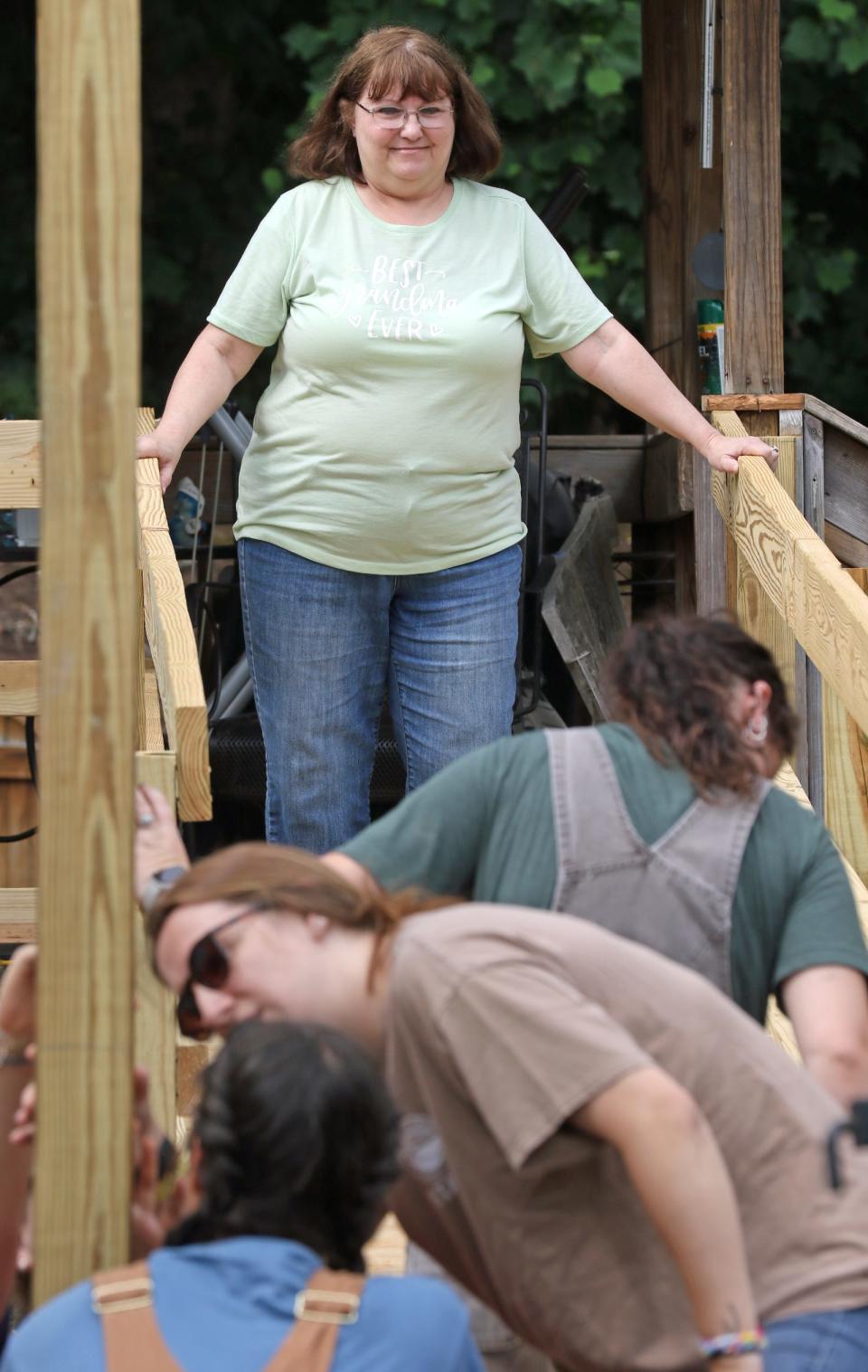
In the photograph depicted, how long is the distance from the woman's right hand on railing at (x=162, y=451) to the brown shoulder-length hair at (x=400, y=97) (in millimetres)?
491

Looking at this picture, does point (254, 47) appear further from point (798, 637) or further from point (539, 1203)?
point (539, 1203)

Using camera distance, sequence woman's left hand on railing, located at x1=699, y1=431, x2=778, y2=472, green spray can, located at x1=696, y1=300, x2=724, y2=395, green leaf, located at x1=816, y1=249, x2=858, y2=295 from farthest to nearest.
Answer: green leaf, located at x1=816, y1=249, x2=858, y2=295, green spray can, located at x1=696, y1=300, x2=724, y2=395, woman's left hand on railing, located at x1=699, y1=431, x2=778, y2=472

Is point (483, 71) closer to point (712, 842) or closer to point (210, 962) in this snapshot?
point (712, 842)

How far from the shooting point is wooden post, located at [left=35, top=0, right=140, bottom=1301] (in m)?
1.58

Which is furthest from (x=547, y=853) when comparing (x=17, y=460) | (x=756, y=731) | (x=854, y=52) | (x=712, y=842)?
(x=854, y=52)

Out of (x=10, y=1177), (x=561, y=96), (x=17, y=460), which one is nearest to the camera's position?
(x=10, y=1177)

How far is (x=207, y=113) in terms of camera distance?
7.32m

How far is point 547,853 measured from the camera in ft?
6.18

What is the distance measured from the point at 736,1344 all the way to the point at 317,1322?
0.36 metres

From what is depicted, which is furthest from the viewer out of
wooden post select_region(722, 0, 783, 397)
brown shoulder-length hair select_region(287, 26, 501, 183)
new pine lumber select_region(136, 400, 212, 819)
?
wooden post select_region(722, 0, 783, 397)

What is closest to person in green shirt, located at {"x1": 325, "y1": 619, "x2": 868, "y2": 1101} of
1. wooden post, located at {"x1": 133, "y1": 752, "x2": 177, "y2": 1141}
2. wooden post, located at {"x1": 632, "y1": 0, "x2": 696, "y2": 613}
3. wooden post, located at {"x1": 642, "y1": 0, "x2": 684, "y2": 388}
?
wooden post, located at {"x1": 133, "y1": 752, "x2": 177, "y2": 1141}

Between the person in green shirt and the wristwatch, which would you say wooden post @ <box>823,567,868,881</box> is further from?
the wristwatch

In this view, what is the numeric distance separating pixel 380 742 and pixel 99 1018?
2908 mm

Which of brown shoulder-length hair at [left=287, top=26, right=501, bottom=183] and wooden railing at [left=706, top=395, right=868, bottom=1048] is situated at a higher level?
brown shoulder-length hair at [left=287, top=26, right=501, bottom=183]
